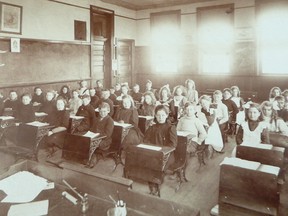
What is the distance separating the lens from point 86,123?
6.35m

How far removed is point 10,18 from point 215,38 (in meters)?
7.10

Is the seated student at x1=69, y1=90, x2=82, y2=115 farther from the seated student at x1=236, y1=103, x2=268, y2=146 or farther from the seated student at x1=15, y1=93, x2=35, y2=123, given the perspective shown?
the seated student at x1=236, y1=103, x2=268, y2=146

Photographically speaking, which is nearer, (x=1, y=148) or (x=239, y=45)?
(x=1, y=148)

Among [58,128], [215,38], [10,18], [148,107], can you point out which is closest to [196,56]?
[215,38]

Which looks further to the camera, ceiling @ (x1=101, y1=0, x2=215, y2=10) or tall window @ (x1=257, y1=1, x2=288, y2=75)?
ceiling @ (x1=101, y1=0, x2=215, y2=10)

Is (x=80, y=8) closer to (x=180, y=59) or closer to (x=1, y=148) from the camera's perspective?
(x=180, y=59)

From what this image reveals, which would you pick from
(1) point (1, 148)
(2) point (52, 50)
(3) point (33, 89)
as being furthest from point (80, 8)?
(1) point (1, 148)

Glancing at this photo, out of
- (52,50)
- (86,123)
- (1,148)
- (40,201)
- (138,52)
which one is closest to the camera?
(40,201)

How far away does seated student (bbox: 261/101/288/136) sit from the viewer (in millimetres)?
4824

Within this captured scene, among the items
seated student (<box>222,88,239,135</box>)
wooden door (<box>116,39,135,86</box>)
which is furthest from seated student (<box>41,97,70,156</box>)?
wooden door (<box>116,39,135,86</box>)

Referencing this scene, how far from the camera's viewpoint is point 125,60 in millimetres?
12977

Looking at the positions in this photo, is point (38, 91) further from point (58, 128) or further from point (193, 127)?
point (193, 127)

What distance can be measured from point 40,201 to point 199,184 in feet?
9.94

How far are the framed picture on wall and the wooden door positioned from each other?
4538mm
